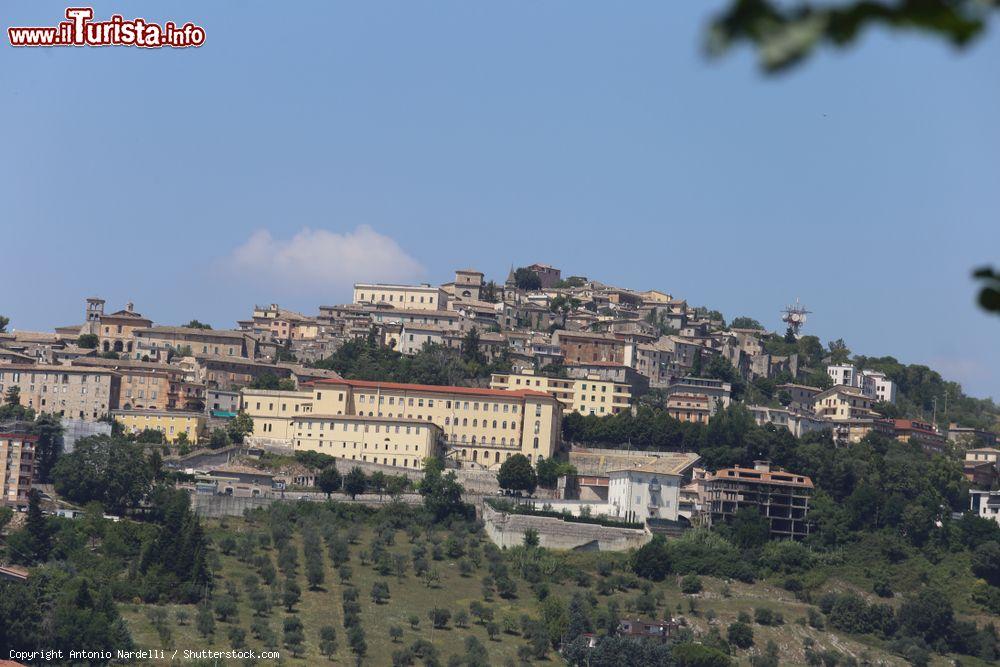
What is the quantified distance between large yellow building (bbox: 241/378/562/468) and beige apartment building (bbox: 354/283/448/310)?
997 inches

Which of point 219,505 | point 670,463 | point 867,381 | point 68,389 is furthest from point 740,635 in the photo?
point 867,381

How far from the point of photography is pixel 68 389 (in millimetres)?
91375

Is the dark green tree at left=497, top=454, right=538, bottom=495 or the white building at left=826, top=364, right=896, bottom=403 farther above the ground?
the white building at left=826, top=364, right=896, bottom=403

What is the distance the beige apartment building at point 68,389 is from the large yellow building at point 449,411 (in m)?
7.46

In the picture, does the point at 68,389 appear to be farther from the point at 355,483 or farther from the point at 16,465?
the point at 355,483

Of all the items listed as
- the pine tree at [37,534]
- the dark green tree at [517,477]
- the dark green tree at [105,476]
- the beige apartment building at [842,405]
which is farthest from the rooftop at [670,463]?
the pine tree at [37,534]

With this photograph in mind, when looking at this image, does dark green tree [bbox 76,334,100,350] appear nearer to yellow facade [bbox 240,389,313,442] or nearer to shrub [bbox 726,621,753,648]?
yellow facade [bbox 240,389,313,442]

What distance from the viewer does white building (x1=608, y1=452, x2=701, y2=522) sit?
8125 cm

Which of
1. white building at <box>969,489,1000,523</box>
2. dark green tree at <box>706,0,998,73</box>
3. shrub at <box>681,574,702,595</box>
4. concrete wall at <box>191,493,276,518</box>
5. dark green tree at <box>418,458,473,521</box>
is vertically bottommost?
shrub at <box>681,574,702,595</box>

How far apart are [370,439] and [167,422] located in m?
10.9

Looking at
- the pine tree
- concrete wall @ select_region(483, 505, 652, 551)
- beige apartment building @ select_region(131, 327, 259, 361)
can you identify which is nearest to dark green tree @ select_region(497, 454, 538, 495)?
concrete wall @ select_region(483, 505, 652, 551)

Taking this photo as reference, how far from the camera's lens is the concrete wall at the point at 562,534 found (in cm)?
7750

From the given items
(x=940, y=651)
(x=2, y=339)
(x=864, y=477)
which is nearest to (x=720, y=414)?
(x=864, y=477)

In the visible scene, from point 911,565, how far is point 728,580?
1003 cm
